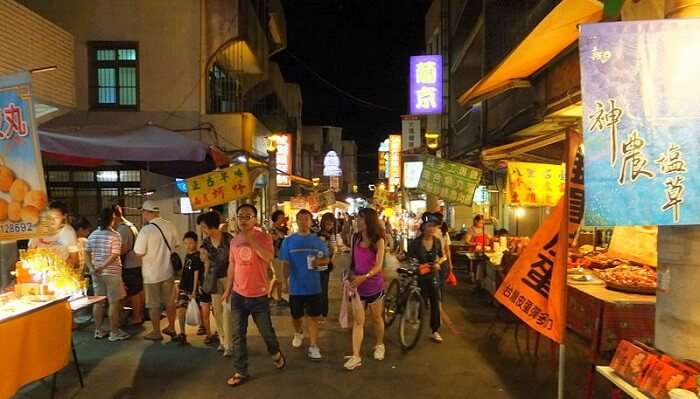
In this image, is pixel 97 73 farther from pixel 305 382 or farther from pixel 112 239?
pixel 305 382

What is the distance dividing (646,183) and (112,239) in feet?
25.3

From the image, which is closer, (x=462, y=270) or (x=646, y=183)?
(x=646, y=183)

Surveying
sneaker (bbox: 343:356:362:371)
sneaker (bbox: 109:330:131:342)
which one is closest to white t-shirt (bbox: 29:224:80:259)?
sneaker (bbox: 109:330:131:342)

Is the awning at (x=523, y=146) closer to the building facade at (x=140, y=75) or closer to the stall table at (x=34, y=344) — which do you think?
the stall table at (x=34, y=344)

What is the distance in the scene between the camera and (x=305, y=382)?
A: 6.53 metres

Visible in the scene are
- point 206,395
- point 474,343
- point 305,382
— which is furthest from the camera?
point 474,343

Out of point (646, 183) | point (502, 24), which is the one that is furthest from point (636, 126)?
point (502, 24)

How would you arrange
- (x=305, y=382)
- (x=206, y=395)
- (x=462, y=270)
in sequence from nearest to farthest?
1. (x=206, y=395)
2. (x=305, y=382)
3. (x=462, y=270)

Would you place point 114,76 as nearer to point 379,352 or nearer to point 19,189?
point 19,189

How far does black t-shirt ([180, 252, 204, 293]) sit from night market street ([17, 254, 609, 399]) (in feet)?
2.89

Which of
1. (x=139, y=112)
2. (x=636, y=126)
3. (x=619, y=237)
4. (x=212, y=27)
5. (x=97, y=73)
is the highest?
(x=212, y=27)

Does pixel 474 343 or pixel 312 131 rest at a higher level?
pixel 312 131

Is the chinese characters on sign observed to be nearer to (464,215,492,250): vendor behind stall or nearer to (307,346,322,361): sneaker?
(464,215,492,250): vendor behind stall

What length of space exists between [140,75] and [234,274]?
11.2 m
